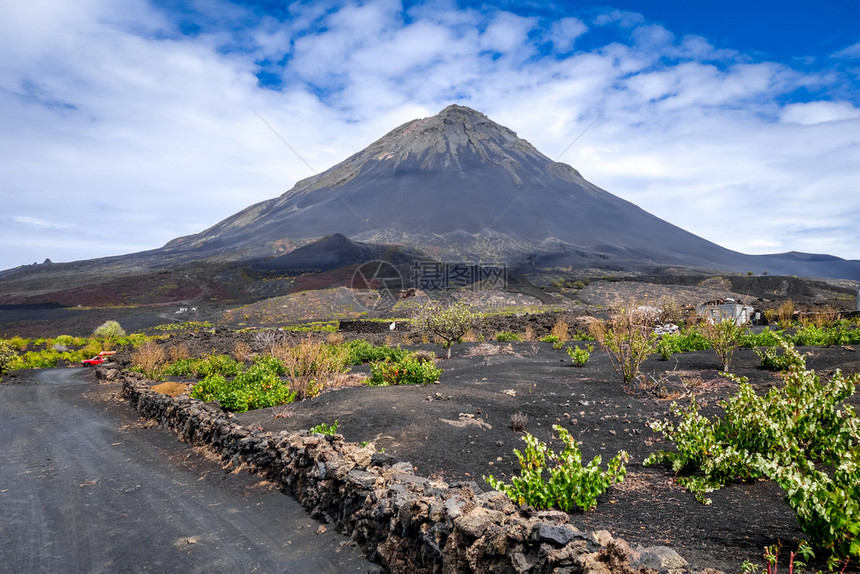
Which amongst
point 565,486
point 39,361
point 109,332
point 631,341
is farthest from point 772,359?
point 109,332

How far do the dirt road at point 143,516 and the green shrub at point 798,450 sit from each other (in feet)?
11.0

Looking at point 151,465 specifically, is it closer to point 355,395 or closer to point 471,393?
point 355,395

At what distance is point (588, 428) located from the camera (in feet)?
25.9

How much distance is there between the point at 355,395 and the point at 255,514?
4.25 m

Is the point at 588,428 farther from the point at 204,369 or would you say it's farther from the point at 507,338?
the point at 507,338

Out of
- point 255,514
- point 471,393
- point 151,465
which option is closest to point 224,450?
point 151,465

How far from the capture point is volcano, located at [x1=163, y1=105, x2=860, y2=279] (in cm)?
12975

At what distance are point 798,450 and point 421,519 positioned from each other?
3.15 m

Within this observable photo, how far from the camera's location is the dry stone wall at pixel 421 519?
3021mm

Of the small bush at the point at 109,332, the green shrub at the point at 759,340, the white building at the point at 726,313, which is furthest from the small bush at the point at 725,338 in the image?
the small bush at the point at 109,332

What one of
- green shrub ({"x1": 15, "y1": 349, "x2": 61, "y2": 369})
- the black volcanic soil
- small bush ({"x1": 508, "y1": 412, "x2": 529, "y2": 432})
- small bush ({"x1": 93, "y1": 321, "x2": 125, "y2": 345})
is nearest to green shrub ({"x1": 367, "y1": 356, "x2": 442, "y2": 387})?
the black volcanic soil

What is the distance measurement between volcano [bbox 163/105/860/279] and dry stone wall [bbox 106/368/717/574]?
359ft

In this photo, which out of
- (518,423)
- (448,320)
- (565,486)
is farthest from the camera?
(448,320)

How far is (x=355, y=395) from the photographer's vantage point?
9891 millimetres
